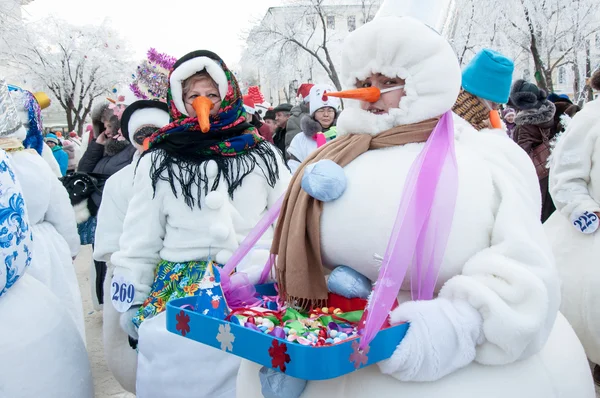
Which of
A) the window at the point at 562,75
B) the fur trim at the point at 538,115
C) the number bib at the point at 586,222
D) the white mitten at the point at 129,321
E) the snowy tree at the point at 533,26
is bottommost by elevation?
the window at the point at 562,75

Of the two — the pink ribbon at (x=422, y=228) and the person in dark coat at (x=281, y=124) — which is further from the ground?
the pink ribbon at (x=422, y=228)

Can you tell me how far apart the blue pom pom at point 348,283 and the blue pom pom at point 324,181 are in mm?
207

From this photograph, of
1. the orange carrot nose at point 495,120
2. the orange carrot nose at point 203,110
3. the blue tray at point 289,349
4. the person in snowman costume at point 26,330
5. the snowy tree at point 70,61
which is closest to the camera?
the blue tray at point 289,349

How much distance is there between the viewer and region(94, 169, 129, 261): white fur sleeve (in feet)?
9.40

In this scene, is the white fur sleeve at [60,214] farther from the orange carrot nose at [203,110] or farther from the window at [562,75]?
the window at [562,75]

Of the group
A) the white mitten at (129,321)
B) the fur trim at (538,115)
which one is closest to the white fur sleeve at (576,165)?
the fur trim at (538,115)

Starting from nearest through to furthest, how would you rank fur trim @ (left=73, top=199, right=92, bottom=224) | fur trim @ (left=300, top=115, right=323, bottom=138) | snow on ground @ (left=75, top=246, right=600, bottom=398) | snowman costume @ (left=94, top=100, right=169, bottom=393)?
snowman costume @ (left=94, top=100, right=169, bottom=393) < snow on ground @ (left=75, top=246, right=600, bottom=398) < fur trim @ (left=73, top=199, right=92, bottom=224) < fur trim @ (left=300, top=115, right=323, bottom=138)

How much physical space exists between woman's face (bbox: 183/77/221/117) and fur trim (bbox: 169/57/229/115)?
3 cm

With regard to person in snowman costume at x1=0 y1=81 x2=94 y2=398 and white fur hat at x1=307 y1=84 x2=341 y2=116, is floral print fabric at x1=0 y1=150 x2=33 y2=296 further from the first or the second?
white fur hat at x1=307 y1=84 x2=341 y2=116

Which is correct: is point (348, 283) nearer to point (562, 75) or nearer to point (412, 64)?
point (412, 64)

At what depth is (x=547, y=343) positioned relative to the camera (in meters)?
1.62

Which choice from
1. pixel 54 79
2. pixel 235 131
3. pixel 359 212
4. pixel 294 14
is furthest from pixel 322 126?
pixel 54 79

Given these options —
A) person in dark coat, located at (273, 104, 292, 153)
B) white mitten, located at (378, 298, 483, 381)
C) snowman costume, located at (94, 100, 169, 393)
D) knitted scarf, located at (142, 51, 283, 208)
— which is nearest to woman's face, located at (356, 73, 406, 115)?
white mitten, located at (378, 298, 483, 381)

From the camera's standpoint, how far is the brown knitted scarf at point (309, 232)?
161cm
